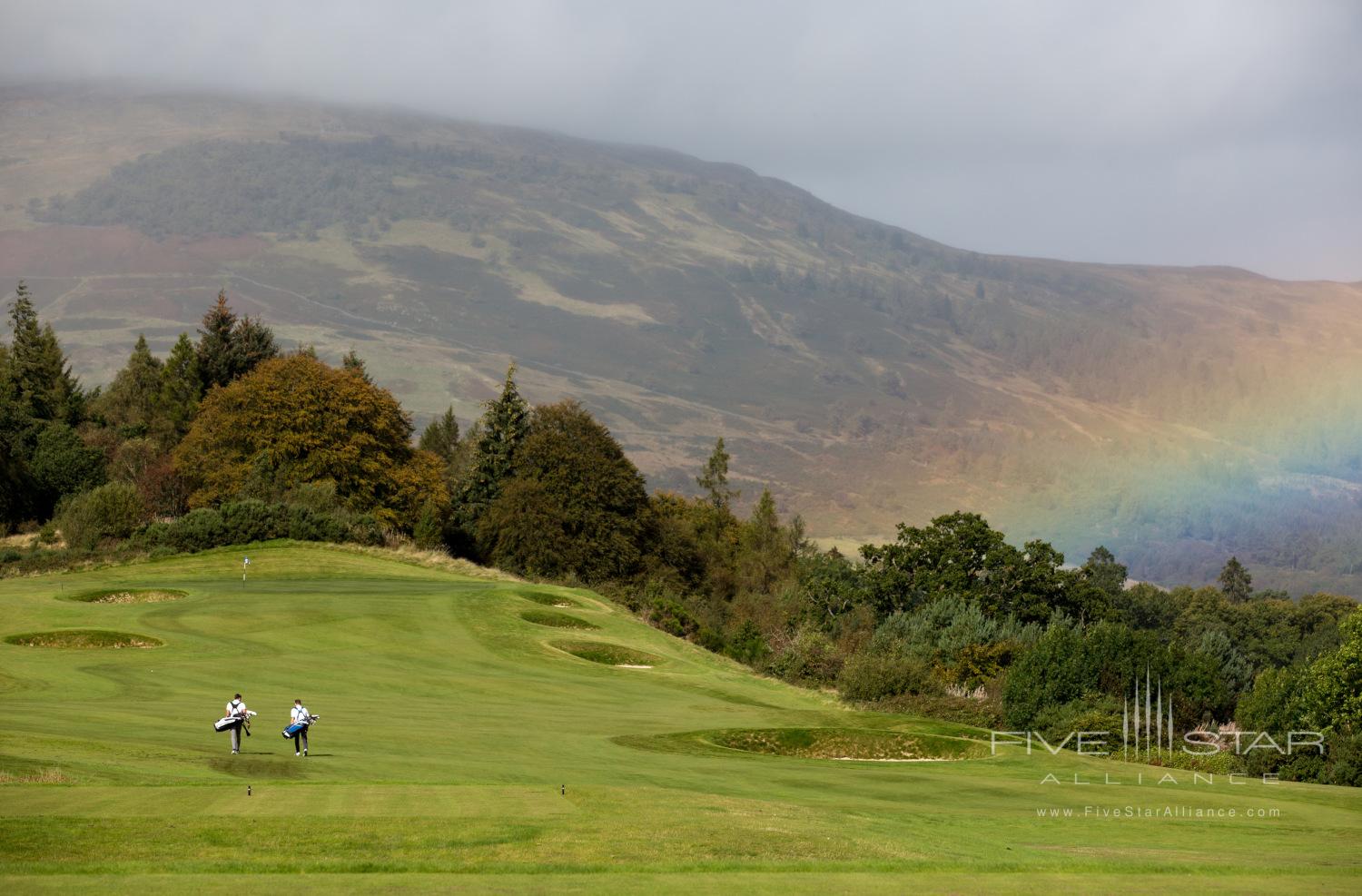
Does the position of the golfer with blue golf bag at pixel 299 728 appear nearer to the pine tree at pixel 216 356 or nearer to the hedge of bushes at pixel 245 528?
the hedge of bushes at pixel 245 528

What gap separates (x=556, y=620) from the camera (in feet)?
202

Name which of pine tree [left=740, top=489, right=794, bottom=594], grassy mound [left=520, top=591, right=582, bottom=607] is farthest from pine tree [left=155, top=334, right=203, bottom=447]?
grassy mound [left=520, top=591, right=582, bottom=607]

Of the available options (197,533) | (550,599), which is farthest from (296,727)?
(197,533)

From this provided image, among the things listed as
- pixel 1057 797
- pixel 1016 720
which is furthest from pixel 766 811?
pixel 1016 720

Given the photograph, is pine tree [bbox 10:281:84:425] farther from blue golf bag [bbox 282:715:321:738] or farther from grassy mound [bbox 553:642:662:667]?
blue golf bag [bbox 282:715:321:738]

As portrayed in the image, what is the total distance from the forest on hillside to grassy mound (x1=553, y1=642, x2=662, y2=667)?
749 centimetres

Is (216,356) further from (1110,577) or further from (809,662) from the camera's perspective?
(1110,577)

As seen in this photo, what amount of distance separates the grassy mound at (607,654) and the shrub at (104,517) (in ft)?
129

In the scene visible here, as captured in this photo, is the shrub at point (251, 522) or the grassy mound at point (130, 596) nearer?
the grassy mound at point (130, 596)

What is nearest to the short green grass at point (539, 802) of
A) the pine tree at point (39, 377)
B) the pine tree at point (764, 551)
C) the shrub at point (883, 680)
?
the shrub at point (883, 680)

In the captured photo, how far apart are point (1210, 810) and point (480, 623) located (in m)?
37.8

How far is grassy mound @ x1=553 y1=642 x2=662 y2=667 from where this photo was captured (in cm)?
5491

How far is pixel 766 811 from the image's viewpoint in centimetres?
2342

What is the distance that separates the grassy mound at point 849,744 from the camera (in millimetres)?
35250
